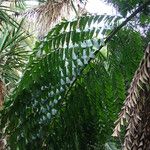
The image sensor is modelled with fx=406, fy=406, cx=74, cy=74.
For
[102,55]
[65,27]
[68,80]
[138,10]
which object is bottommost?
[68,80]

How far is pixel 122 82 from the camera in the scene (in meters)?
1.89

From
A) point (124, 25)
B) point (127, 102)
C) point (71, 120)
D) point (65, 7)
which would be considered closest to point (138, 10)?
point (124, 25)

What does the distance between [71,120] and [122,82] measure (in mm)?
329

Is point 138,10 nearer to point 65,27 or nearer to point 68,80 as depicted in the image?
point 65,27

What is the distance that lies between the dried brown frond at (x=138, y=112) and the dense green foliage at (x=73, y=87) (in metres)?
0.72

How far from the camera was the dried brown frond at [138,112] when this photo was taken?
41.4 inches

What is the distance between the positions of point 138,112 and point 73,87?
927 millimetres

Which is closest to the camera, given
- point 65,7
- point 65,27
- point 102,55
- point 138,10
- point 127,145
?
point 127,145

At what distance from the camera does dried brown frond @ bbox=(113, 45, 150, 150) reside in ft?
3.45

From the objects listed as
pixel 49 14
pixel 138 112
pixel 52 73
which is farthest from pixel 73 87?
pixel 49 14

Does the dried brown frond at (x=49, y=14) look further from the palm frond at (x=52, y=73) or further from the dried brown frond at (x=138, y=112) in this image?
the dried brown frond at (x=138, y=112)

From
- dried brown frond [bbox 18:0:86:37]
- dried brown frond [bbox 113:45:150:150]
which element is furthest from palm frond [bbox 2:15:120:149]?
dried brown frond [bbox 18:0:86:37]

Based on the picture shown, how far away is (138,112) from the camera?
1.10 meters

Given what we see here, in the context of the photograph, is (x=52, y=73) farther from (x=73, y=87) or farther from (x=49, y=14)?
(x=49, y=14)
